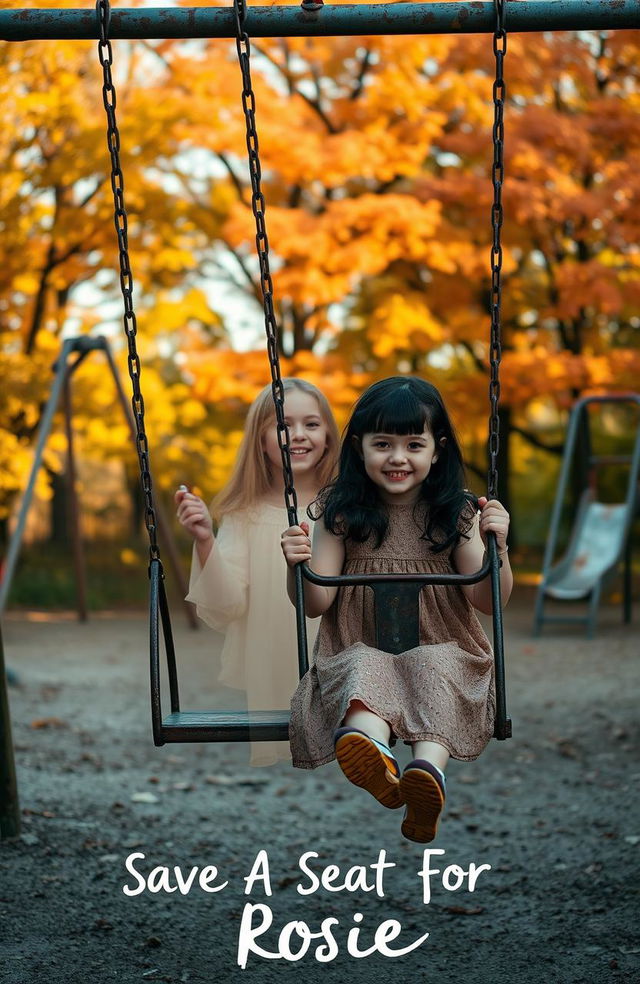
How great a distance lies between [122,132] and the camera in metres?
10.2

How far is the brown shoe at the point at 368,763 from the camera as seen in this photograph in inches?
102

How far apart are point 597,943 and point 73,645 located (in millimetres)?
7447

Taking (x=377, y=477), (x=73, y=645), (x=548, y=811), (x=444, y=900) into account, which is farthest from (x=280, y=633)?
(x=73, y=645)

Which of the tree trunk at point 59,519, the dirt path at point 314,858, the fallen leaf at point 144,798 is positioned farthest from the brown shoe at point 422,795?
the tree trunk at point 59,519

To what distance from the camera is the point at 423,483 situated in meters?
3.19

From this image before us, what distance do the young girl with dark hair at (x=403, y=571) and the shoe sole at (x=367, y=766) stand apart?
0.07 meters

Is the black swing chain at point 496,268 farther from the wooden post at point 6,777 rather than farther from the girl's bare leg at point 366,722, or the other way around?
the wooden post at point 6,777

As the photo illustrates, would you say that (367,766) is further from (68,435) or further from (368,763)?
(68,435)

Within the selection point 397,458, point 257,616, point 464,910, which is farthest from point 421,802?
point 464,910

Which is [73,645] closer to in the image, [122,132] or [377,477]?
[122,132]

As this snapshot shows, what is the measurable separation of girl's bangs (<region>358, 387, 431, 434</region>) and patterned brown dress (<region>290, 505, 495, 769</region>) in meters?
0.22

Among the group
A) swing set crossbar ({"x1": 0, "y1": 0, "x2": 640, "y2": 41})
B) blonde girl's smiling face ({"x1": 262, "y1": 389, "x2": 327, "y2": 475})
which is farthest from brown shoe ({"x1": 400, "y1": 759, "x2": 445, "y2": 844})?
swing set crossbar ({"x1": 0, "y1": 0, "x2": 640, "y2": 41})

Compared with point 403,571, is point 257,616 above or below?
A: below

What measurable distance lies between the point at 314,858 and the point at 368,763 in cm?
208
